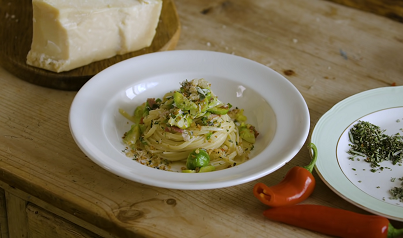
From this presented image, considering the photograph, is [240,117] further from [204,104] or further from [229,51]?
[229,51]

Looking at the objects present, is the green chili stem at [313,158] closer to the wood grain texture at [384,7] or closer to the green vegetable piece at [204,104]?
the green vegetable piece at [204,104]

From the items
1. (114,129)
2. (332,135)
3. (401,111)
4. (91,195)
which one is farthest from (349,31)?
(91,195)

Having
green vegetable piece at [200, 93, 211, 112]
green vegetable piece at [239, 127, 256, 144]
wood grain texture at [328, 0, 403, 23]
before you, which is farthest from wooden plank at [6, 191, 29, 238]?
wood grain texture at [328, 0, 403, 23]

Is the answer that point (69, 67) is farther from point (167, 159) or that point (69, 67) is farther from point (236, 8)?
point (236, 8)

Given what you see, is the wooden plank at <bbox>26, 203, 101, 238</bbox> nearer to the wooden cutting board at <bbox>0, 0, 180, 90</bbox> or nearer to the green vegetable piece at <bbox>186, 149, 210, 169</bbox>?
the green vegetable piece at <bbox>186, 149, 210, 169</bbox>

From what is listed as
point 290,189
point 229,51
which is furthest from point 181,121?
point 229,51

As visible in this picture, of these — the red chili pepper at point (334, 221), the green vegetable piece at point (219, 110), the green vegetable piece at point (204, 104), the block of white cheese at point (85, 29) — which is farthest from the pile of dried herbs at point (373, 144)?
the block of white cheese at point (85, 29)
